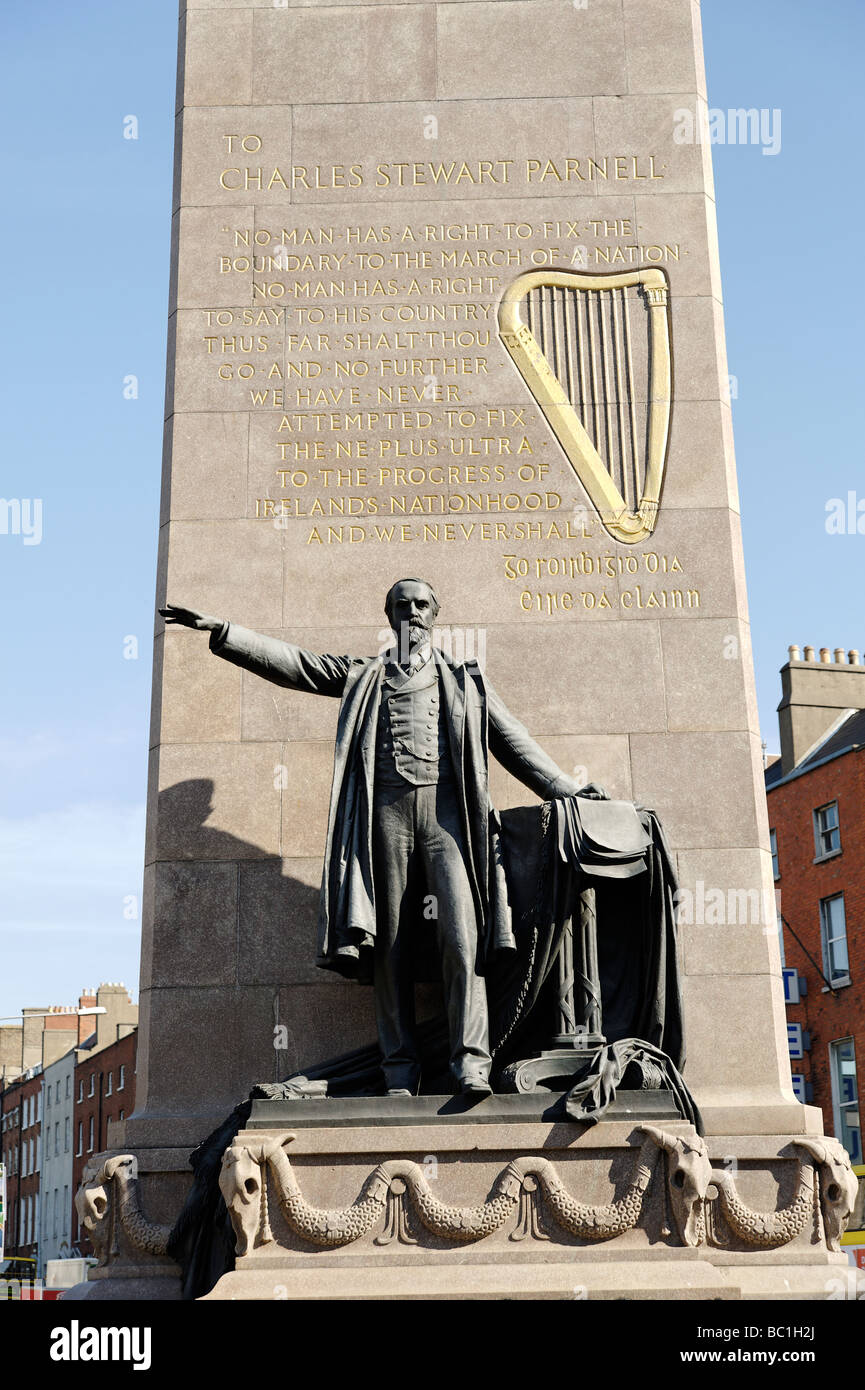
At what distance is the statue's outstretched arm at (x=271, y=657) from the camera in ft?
37.0

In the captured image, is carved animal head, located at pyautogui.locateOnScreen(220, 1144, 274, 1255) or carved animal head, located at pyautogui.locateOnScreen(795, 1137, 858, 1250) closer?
carved animal head, located at pyautogui.locateOnScreen(220, 1144, 274, 1255)

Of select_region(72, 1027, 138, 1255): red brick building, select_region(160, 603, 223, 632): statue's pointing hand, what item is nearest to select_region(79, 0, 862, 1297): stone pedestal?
select_region(160, 603, 223, 632): statue's pointing hand

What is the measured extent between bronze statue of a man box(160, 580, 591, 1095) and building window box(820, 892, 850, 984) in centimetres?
3059

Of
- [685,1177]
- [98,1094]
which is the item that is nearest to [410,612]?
[685,1177]

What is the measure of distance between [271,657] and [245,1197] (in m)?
3.58

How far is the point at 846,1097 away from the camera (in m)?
39.1

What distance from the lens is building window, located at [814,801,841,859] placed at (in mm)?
41250

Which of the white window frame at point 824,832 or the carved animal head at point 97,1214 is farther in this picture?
the white window frame at point 824,832

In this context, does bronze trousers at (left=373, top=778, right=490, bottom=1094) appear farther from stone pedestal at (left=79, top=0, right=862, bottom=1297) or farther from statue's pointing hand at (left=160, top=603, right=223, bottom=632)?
statue's pointing hand at (left=160, top=603, right=223, bottom=632)

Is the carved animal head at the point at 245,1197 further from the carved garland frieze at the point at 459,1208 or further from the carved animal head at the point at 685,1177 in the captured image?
the carved animal head at the point at 685,1177

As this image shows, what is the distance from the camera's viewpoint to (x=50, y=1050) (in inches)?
3440

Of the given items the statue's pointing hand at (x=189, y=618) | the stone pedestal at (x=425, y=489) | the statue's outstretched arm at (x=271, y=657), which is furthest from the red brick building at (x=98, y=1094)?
the statue's pointing hand at (x=189, y=618)

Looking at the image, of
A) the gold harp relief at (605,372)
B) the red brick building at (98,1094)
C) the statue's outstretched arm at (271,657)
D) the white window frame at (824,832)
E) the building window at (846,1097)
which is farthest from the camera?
the red brick building at (98,1094)
